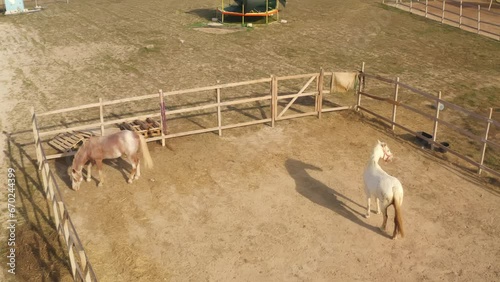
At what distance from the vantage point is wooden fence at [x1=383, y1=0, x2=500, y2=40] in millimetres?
24712

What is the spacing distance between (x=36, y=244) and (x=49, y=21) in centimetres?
2240

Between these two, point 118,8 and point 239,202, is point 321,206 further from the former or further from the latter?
point 118,8

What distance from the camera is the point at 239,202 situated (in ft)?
34.0

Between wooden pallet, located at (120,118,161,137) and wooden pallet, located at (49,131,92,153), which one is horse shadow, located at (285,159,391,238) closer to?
wooden pallet, located at (120,118,161,137)

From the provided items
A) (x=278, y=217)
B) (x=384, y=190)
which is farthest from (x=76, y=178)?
(x=384, y=190)

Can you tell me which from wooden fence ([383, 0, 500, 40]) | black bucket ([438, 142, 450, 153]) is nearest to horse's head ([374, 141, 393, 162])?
black bucket ([438, 142, 450, 153])

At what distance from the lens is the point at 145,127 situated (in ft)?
42.0

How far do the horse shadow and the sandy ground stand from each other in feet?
0.12

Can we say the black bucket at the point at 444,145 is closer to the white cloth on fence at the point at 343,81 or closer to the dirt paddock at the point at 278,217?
the dirt paddock at the point at 278,217

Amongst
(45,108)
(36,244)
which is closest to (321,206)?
(36,244)

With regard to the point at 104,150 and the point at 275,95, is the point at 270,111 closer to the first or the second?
the point at 275,95

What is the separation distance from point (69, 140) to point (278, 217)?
582cm

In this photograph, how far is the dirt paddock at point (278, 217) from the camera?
8461 millimetres

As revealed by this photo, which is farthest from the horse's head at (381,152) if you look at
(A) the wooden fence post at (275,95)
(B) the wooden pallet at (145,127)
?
(B) the wooden pallet at (145,127)
